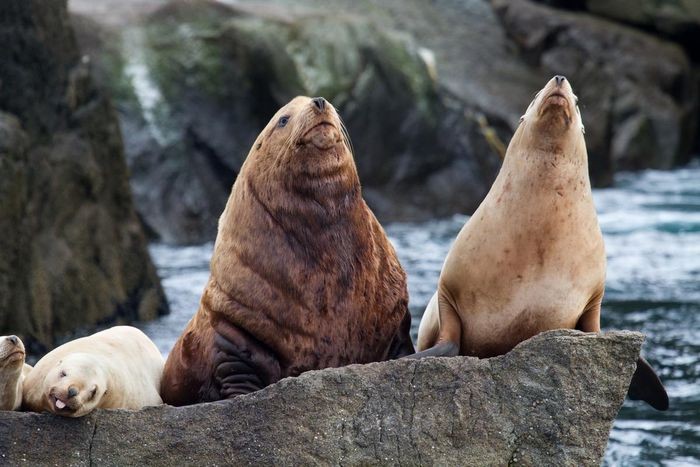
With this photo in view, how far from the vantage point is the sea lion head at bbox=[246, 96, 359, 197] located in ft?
17.3

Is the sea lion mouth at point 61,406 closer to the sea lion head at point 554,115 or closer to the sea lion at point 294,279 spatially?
the sea lion at point 294,279

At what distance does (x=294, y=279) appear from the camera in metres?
5.12

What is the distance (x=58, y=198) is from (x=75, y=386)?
210 inches

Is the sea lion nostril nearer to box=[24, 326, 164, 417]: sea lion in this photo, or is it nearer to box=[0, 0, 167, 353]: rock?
box=[24, 326, 164, 417]: sea lion

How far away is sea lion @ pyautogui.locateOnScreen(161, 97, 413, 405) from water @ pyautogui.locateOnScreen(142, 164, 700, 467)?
3014mm

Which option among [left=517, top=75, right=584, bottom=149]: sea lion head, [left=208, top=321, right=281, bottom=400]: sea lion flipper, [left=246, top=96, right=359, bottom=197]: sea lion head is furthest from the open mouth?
[left=208, top=321, right=281, bottom=400]: sea lion flipper

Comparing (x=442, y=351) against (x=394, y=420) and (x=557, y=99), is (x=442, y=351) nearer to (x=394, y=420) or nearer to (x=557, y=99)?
(x=394, y=420)

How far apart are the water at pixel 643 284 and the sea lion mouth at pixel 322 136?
132 inches

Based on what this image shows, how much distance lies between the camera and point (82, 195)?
32.7 feet

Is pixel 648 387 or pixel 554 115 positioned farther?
pixel 648 387

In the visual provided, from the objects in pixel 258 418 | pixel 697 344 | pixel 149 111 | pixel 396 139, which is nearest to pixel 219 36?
pixel 149 111

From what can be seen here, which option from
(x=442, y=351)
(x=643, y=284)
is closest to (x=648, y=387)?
(x=442, y=351)

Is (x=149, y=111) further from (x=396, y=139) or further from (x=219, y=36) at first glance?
(x=396, y=139)

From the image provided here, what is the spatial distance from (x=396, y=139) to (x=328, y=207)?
10626mm
